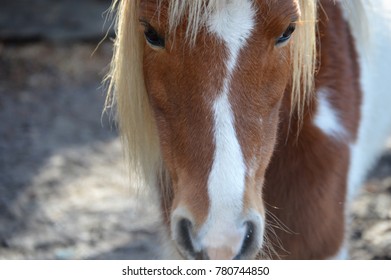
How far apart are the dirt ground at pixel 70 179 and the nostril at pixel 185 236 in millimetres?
1040

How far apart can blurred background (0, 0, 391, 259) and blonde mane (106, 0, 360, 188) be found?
0.40 m

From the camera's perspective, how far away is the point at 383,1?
299 centimetres

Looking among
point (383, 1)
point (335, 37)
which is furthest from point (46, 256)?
point (383, 1)

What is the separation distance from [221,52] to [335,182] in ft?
2.71

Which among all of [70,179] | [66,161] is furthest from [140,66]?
[66,161]

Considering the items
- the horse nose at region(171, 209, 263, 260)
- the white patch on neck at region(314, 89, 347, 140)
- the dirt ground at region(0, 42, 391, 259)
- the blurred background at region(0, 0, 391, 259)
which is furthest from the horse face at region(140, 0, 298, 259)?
the dirt ground at region(0, 42, 391, 259)

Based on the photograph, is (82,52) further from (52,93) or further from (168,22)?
(168,22)

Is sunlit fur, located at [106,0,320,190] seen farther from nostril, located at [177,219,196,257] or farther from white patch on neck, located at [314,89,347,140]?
nostril, located at [177,219,196,257]

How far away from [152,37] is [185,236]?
57 cm

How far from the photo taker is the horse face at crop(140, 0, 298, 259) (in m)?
1.78

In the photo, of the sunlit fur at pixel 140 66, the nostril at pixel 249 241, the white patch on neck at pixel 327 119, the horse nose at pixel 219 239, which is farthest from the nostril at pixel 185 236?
the white patch on neck at pixel 327 119

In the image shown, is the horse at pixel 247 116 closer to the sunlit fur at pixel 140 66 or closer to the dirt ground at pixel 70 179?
the sunlit fur at pixel 140 66

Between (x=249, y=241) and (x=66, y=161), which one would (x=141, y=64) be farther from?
(x=66, y=161)

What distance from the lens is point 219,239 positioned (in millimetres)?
1757
